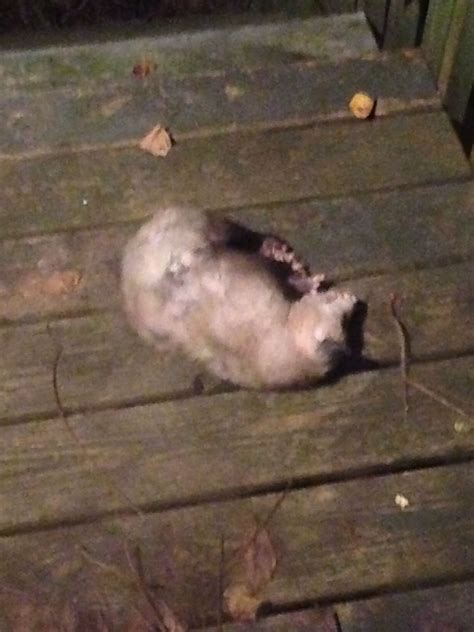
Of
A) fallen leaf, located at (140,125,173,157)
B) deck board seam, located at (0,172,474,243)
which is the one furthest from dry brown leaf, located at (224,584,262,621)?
fallen leaf, located at (140,125,173,157)

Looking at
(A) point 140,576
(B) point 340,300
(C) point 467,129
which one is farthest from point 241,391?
(C) point 467,129

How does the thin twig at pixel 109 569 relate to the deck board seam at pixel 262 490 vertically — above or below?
below

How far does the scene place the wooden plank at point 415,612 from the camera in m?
1.25

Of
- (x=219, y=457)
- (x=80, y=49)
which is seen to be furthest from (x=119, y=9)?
(x=219, y=457)

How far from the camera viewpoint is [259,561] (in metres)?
1.28

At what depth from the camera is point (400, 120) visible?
1.65 m

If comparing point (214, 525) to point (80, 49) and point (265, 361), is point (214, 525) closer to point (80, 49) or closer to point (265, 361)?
point (265, 361)

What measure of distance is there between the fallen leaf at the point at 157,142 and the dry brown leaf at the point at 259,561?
0.67 metres

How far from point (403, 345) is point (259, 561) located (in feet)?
1.31

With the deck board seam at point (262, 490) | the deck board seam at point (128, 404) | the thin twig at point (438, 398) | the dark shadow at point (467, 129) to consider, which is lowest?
the deck board seam at point (262, 490)

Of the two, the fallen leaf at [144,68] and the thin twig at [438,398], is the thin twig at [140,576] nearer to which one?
the thin twig at [438,398]

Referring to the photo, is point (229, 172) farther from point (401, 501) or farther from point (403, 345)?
point (401, 501)

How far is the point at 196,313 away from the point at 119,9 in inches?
46.6

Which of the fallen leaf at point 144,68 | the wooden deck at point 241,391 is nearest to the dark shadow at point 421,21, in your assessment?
the wooden deck at point 241,391
